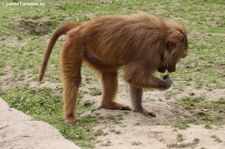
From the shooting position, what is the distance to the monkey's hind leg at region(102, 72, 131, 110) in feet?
26.3

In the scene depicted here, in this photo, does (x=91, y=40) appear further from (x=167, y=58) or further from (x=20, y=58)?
(x=20, y=58)

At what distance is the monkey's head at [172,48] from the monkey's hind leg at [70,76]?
107 centimetres

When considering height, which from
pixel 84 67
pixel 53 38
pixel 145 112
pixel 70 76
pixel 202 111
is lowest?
pixel 84 67

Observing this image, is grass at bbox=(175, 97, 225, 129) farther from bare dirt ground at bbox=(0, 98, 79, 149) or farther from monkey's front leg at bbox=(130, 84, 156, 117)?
bare dirt ground at bbox=(0, 98, 79, 149)

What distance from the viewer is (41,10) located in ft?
47.3

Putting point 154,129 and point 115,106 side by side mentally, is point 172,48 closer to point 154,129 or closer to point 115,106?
point 154,129

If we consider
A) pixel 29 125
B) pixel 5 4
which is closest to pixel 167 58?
pixel 29 125

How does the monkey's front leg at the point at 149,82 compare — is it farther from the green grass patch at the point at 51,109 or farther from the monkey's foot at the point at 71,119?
the monkey's foot at the point at 71,119

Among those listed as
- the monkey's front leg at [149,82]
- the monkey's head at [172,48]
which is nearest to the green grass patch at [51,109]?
the monkey's front leg at [149,82]

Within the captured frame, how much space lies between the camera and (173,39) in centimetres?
731

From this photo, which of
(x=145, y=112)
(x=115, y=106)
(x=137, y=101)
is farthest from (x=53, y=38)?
(x=145, y=112)

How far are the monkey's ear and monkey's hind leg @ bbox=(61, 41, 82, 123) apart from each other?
114cm

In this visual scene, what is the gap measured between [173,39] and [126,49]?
2.00 ft

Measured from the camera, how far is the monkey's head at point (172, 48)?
733 centimetres
